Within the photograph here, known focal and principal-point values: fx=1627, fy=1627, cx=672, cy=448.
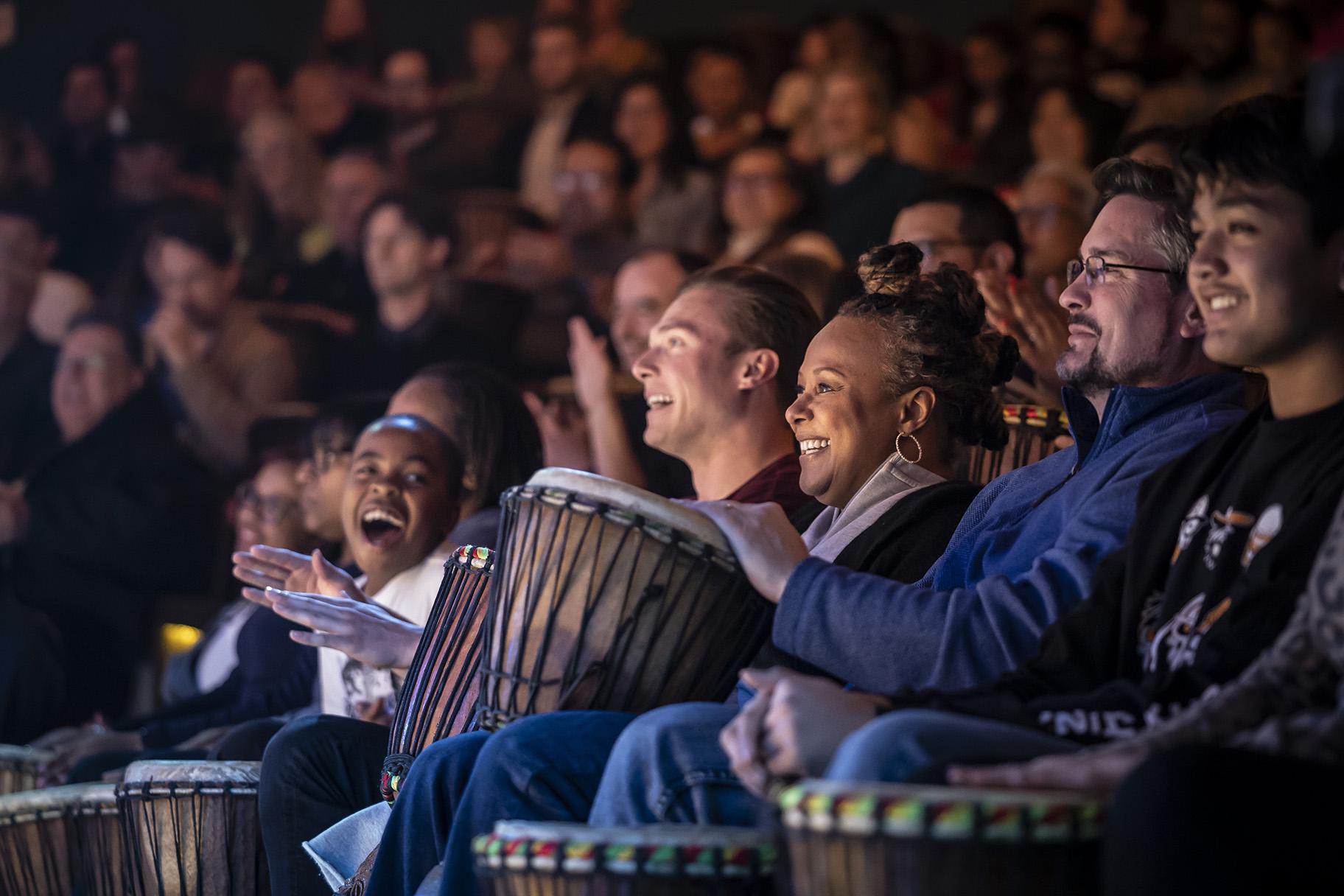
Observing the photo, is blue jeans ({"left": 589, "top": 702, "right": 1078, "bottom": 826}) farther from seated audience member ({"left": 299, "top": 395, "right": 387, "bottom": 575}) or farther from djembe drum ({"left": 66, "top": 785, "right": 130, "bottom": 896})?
seated audience member ({"left": 299, "top": 395, "right": 387, "bottom": 575})

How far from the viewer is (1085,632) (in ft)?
6.20

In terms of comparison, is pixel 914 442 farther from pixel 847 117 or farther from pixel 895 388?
pixel 847 117

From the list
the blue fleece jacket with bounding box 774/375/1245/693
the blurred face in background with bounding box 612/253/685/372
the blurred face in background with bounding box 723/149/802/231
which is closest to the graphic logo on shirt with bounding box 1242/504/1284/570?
the blue fleece jacket with bounding box 774/375/1245/693

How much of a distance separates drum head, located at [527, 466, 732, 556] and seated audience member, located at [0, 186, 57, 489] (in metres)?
5.30

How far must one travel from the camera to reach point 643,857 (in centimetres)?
173

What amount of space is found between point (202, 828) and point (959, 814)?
206cm

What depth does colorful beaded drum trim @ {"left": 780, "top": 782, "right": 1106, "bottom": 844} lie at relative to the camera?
57.7 inches

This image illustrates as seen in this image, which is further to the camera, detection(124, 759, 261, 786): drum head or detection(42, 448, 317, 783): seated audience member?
detection(42, 448, 317, 783): seated audience member

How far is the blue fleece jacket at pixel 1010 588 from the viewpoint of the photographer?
2020 millimetres

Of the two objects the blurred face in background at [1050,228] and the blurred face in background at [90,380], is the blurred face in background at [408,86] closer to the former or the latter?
the blurred face in background at [90,380]

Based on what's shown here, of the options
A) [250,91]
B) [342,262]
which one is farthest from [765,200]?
[250,91]

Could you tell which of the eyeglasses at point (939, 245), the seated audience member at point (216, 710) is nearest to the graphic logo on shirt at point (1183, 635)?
the eyeglasses at point (939, 245)

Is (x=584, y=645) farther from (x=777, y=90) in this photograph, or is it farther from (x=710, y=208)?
(x=777, y=90)

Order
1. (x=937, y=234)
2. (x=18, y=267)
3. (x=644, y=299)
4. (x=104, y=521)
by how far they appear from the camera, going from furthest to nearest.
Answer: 1. (x=18, y=267)
2. (x=104, y=521)
3. (x=644, y=299)
4. (x=937, y=234)
